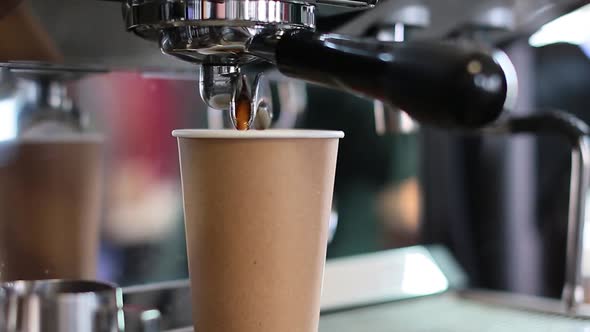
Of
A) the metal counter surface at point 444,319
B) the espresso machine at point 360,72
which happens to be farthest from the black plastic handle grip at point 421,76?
the metal counter surface at point 444,319

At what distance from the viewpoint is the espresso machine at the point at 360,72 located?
30 centimetres

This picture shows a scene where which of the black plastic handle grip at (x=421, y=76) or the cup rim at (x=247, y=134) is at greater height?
the black plastic handle grip at (x=421, y=76)

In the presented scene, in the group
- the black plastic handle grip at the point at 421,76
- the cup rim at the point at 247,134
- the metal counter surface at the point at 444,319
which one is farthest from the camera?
the metal counter surface at the point at 444,319

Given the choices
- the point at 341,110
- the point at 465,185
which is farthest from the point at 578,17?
the point at 341,110

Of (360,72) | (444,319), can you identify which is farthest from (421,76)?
(444,319)

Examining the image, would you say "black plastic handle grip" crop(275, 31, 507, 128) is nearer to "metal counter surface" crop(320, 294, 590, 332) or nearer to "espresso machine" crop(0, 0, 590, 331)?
"espresso machine" crop(0, 0, 590, 331)

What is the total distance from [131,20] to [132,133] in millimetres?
160

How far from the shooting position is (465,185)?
0.85m

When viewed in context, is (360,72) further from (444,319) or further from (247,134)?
(444,319)

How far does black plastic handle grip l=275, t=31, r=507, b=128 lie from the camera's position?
28 centimetres

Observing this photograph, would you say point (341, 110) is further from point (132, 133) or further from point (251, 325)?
point (251, 325)

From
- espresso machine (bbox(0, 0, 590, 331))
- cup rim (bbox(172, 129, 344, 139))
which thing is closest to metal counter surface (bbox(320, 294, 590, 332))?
espresso machine (bbox(0, 0, 590, 331))

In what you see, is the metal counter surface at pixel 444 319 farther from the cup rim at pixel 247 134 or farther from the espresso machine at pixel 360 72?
the cup rim at pixel 247 134

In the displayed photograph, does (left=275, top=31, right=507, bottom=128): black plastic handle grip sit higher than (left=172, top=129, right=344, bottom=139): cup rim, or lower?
higher
